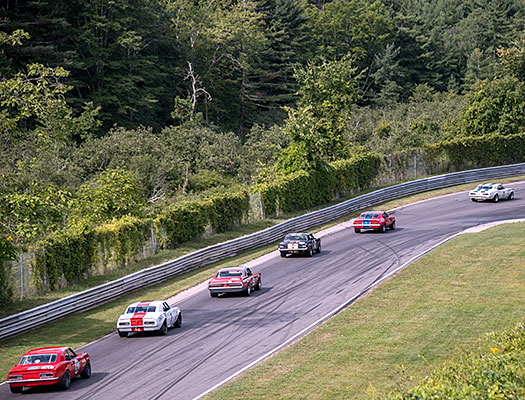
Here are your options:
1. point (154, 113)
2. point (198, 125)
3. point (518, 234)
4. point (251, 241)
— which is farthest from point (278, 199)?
point (154, 113)

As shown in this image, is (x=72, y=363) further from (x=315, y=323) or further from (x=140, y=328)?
(x=315, y=323)

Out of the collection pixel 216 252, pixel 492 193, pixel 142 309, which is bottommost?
pixel 216 252

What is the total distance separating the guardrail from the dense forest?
316 centimetres

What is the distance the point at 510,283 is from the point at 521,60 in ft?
181

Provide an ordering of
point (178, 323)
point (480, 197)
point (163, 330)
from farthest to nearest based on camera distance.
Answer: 1. point (480, 197)
2. point (178, 323)
3. point (163, 330)

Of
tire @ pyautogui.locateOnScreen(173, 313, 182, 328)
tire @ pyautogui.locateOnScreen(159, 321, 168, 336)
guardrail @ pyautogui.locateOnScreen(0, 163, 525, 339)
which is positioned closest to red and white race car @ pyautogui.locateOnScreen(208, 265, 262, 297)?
tire @ pyautogui.locateOnScreen(173, 313, 182, 328)

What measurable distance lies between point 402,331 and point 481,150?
47.2 meters

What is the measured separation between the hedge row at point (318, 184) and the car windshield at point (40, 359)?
30.2 m

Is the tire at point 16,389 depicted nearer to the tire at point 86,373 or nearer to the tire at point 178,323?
the tire at point 86,373

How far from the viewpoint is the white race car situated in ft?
166

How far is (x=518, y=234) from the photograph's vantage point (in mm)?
37562

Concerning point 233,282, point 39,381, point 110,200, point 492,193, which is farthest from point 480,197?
point 39,381

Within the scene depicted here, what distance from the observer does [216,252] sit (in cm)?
3894

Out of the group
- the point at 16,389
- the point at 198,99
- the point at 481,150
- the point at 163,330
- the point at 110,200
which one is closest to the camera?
the point at 16,389
